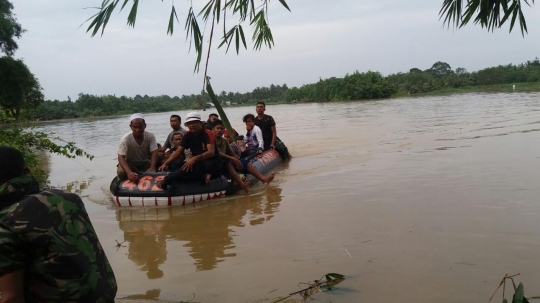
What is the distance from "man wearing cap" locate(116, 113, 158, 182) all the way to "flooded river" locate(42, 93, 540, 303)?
25.6 inches

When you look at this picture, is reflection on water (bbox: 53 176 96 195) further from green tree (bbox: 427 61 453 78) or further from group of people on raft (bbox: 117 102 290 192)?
green tree (bbox: 427 61 453 78)

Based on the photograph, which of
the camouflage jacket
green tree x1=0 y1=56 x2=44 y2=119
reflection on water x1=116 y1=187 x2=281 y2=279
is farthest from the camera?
green tree x1=0 y1=56 x2=44 y2=119

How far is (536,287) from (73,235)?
2.97 meters

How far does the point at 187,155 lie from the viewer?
6820mm

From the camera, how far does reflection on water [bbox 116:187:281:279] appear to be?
431cm

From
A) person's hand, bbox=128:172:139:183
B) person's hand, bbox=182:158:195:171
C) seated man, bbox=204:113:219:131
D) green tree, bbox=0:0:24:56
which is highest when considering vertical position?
green tree, bbox=0:0:24:56

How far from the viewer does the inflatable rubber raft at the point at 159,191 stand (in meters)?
6.51

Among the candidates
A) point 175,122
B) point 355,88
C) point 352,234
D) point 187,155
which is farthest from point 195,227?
point 355,88

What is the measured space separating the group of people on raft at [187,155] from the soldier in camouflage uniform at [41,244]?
401cm

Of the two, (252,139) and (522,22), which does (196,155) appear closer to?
(252,139)

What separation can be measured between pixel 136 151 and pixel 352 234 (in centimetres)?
383

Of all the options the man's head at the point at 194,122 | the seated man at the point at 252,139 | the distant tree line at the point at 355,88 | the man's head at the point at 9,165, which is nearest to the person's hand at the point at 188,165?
the man's head at the point at 194,122

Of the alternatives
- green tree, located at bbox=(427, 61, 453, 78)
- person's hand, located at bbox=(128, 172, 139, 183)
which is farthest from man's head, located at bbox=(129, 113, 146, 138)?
green tree, located at bbox=(427, 61, 453, 78)

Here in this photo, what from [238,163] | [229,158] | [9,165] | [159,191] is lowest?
[159,191]
